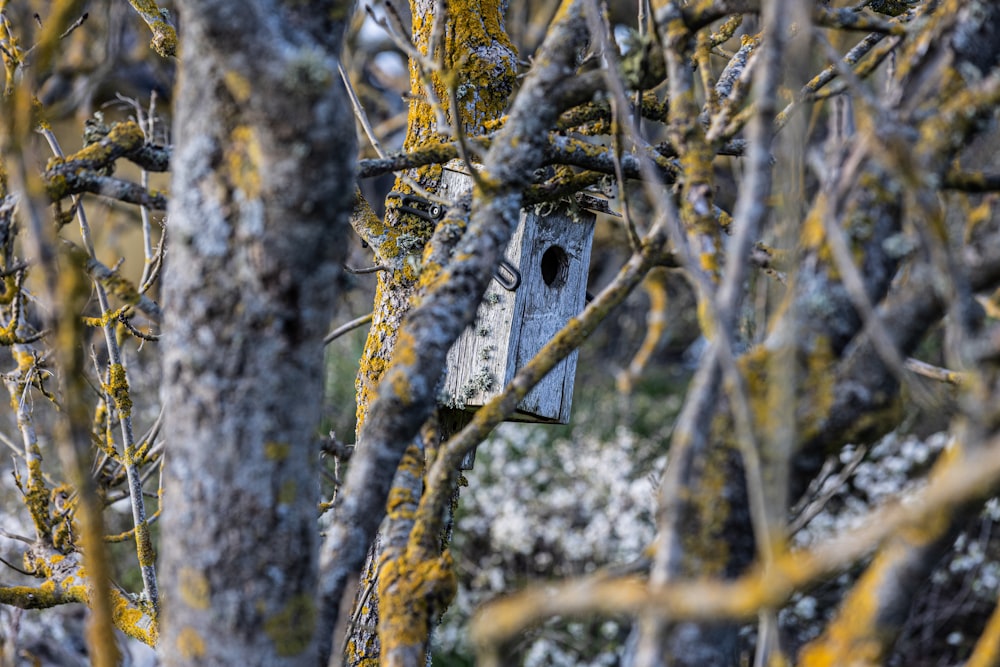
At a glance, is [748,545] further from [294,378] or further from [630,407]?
[630,407]

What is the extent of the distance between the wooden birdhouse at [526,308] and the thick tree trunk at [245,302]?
130 cm

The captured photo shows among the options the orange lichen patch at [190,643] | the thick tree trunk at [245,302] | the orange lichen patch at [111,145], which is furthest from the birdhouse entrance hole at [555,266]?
the orange lichen patch at [190,643]

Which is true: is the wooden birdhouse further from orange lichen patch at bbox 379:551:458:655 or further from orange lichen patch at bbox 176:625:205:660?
orange lichen patch at bbox 176:625:205:660

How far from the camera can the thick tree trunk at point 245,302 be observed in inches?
48.2

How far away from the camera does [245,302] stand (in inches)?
48.9

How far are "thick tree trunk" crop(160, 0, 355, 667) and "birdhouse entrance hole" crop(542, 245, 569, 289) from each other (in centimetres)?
159

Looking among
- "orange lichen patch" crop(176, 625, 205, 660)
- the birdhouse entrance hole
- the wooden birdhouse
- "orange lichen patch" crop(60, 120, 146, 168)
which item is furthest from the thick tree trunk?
the birdhouse entrance hole

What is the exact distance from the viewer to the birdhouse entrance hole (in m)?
2.83

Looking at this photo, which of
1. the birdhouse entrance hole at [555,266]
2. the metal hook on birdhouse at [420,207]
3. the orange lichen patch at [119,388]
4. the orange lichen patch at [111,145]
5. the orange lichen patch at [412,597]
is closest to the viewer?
the orange lichen patch at [412,597]

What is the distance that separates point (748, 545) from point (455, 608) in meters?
4.85

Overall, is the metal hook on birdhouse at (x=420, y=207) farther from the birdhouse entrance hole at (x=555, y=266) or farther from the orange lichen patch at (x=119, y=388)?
the orange lichen patch at (x=119, y=388)

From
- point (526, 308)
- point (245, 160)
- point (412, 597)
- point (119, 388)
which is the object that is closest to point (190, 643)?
point (412, 597)

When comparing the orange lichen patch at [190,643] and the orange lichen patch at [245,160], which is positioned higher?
the orange lichen patch at [245,160]

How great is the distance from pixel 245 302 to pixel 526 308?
61.8 inches
